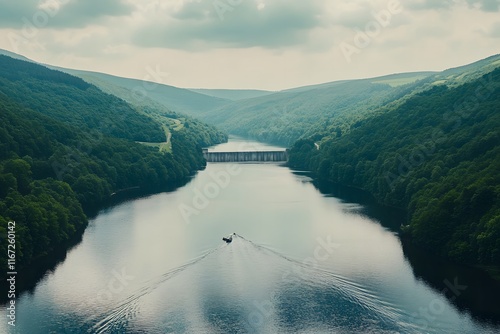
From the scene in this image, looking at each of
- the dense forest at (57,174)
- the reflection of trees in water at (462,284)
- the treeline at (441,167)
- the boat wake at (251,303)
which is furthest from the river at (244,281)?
the treeline at (441,167)

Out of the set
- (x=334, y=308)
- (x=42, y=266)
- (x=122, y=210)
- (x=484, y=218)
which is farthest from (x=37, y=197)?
(x=484, y=218)

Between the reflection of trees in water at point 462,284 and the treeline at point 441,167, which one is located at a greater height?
the treeline at point 441,167

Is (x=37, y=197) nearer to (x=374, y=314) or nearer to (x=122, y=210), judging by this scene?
(x=122, y=210)

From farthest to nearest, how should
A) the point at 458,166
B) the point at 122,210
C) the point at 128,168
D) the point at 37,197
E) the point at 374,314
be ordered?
the point at 128,168 → the point at 122,210 → the point at 458,166 → the point at 37,197 → the point at 374,314

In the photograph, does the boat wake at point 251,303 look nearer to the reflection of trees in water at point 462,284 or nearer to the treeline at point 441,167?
the reflection of trees in water at point 462,284

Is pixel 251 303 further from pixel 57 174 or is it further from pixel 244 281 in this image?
pixel 57 174
